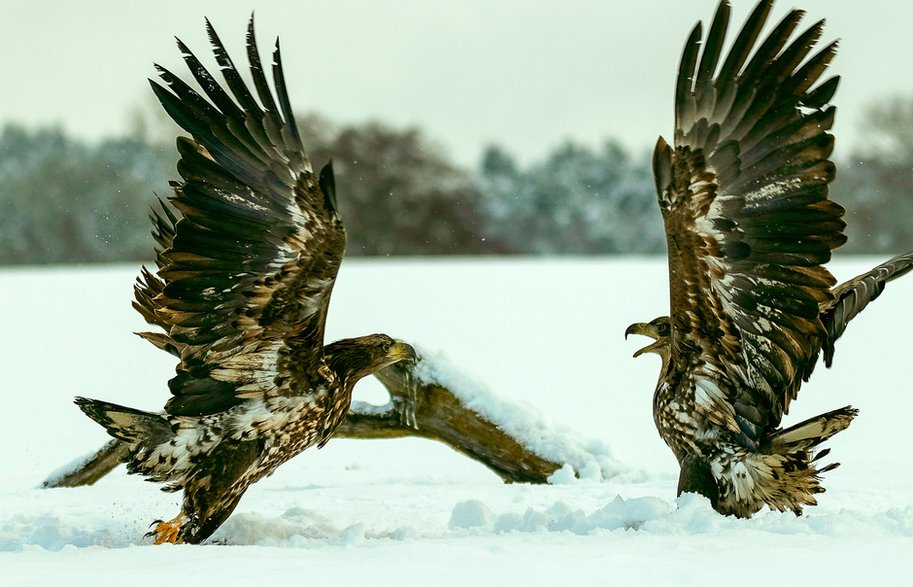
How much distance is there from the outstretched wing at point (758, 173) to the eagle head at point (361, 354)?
5.63 feet

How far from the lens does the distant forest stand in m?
42.8

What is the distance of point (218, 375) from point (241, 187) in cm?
90

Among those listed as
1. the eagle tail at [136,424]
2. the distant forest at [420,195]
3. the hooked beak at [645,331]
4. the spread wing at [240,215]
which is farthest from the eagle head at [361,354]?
the distant forest at [420,195]

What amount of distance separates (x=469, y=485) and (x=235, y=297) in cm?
276

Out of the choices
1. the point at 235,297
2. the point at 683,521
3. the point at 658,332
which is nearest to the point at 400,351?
the point at 235,297

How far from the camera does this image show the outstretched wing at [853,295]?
5418 mm

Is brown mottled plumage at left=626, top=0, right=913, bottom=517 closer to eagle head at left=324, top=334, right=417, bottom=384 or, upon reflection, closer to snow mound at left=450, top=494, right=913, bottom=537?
snow mound at left=450, top=494, right=913, bottom=537

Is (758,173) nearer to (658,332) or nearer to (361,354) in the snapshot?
(658,332)

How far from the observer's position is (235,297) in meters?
5.15

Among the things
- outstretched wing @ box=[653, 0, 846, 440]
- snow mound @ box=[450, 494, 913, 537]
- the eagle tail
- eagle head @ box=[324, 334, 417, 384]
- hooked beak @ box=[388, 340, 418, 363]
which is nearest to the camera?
snow mound @ box=[450, 494, 913, 537]

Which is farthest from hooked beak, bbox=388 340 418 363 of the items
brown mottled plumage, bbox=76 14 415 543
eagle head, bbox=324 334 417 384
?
brown mottled plumage, bbox=76 14 415 543

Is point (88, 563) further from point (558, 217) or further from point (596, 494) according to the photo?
point (558, 217)

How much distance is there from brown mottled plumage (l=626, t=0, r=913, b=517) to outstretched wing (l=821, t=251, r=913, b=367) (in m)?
0.31

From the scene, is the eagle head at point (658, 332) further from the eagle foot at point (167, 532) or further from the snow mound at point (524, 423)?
the eagle foot at point (167, 532)
